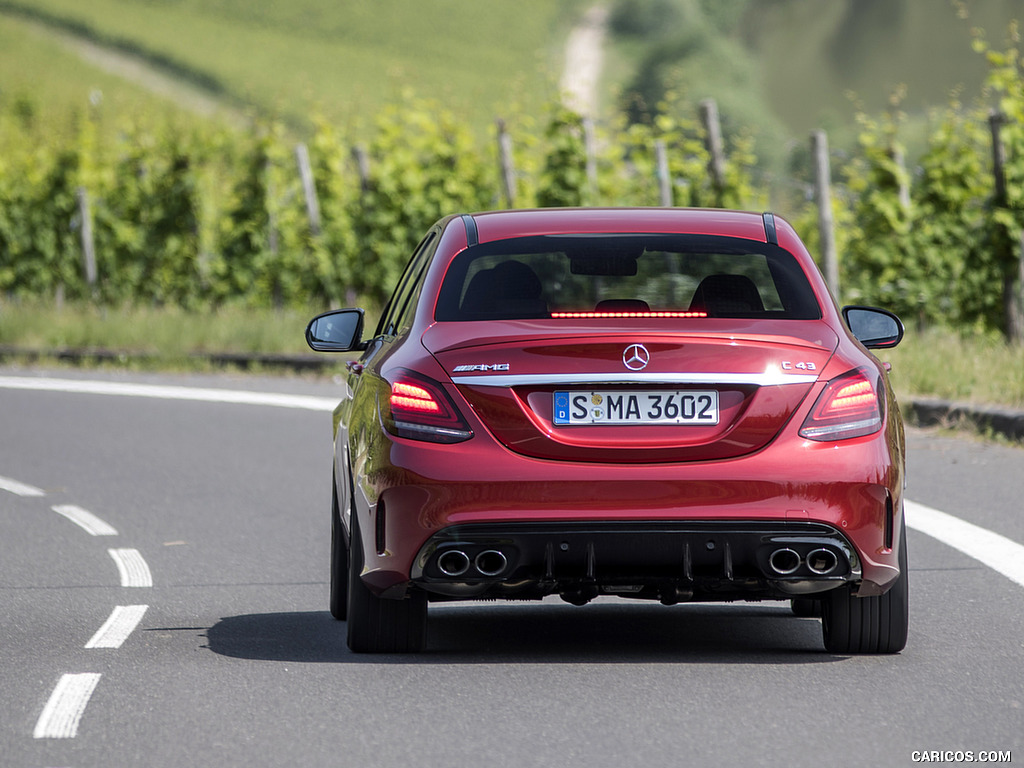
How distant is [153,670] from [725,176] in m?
18.1

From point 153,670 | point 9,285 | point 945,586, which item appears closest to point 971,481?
point 945,586

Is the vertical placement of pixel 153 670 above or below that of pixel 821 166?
below

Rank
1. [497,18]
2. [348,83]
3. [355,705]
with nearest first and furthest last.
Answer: [355,705], [348,83], [497,18]

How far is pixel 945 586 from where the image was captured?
786cm

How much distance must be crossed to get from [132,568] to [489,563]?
3.35m

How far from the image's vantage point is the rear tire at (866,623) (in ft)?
20.6

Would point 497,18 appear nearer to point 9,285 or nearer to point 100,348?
point 9,285

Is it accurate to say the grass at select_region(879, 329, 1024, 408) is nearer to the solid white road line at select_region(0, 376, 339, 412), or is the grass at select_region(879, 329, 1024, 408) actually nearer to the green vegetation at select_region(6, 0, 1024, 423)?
the green vegetation at select_region(6, 0, 1024, 423)

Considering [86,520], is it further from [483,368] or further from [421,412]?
[483,368]

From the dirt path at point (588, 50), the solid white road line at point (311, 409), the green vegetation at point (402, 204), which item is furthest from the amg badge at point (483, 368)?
the dirt path at point (588, 50)

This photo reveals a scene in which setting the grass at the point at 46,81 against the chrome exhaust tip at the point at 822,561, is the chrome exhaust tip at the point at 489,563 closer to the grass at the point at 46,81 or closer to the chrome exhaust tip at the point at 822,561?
the chrome exhaust tip at the point at 822,561

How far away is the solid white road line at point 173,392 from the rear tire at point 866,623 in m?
10.8

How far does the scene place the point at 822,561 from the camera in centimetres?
579

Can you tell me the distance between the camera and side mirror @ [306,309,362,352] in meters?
7.18
